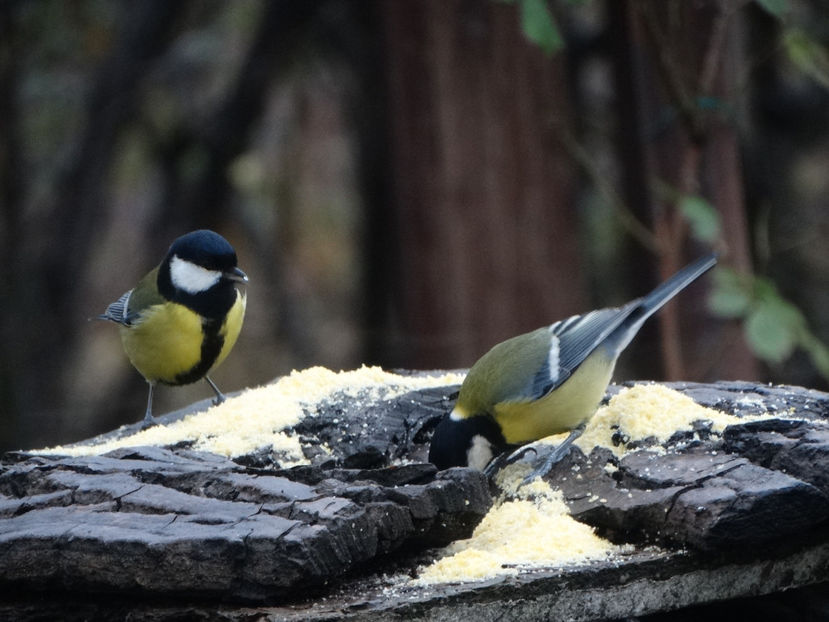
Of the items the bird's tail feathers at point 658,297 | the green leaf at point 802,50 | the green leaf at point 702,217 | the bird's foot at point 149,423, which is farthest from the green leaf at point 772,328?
the bird's foot at point 149,423

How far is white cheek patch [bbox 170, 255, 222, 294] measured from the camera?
3242 mm

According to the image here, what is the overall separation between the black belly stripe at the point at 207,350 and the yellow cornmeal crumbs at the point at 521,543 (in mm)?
1259

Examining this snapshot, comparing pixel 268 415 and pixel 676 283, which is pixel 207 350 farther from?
pixel 676 283

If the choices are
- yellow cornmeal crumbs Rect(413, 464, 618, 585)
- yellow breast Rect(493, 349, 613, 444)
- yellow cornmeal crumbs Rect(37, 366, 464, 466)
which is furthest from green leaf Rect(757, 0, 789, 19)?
yellow cornmeal crumbs Rect(413, 464, 618, 585)

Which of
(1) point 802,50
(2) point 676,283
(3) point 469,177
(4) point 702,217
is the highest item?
(1) point 802,50

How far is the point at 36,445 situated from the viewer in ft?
16.7

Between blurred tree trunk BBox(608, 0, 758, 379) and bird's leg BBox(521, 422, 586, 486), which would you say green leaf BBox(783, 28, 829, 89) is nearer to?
blurred tree trunk BBox(608, 0, 758, 379)

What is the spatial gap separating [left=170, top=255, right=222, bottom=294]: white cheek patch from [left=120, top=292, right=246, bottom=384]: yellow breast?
64mm

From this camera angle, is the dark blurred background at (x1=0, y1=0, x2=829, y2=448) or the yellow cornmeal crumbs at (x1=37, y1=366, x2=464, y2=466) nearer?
the yellow cornmeal crumbs at (x1=37, y1=366, x2=464, y2=466)

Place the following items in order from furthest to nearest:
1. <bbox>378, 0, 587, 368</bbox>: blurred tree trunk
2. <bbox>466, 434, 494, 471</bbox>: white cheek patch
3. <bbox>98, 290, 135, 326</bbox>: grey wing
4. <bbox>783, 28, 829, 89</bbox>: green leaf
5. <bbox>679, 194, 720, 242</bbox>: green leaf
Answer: <bbox>378, 0, 587, 368</bbox>: blurred tree trunk
<bbox>783, 28, 829, 89</bbox>: green leaf
<bbox>679, 194, 720, 242</bbox>: green leaf
<bbox>98, 290, 135, 326</bbox>: grey wing
<bbox>466, 434, 494, 471</bbox>: white cheek patch

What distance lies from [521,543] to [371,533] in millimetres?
320

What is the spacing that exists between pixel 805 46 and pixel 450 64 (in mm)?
1193

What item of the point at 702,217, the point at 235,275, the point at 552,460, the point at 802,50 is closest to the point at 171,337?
the point at 235,275

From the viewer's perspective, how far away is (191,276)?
3279 millimetres
